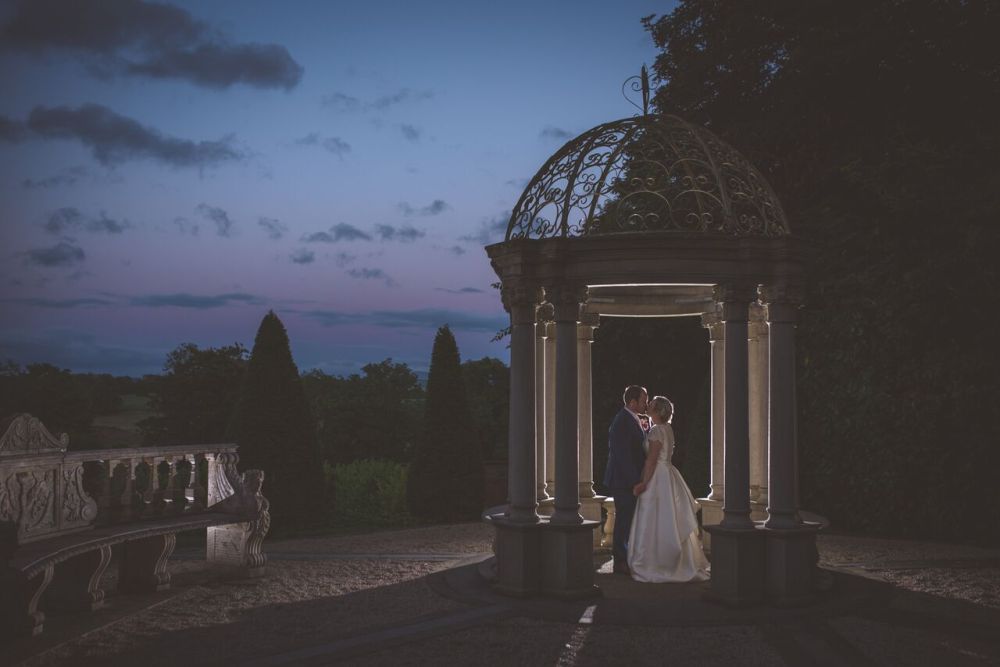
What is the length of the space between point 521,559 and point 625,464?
209cm

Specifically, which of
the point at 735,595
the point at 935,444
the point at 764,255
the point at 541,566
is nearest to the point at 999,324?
the point at 935,444

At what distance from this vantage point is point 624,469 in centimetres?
1250

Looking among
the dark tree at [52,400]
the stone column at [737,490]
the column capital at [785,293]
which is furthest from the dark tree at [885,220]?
the dark tree at [52,400]

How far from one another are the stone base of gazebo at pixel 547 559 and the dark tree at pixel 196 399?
37.7ft

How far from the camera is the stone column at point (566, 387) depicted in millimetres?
11211

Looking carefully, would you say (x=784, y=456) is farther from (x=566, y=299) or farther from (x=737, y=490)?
(x=566, y=299)

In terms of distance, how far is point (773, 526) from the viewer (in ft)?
36.4

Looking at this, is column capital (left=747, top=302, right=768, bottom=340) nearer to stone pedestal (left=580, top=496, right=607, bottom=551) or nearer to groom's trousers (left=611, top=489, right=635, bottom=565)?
groom's trousers (left=611, top=489, right=635, bottom=565)

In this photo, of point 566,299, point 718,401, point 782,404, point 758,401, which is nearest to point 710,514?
point 718,401

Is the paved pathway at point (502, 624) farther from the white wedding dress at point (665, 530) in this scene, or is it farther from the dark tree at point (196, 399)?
the dark tree at point (196, 399)

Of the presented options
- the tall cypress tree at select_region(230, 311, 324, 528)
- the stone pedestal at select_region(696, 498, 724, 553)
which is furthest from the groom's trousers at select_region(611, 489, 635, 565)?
the tall cypress tree at select_region(230, 311, 324, 528)

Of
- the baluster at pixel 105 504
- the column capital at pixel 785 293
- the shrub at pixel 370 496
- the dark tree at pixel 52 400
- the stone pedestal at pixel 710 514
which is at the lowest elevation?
the shrub at pixel 370 496

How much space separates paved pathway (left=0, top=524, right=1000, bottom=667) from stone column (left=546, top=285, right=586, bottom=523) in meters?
1.36

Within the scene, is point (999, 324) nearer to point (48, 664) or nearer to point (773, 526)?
point (773, 526)
